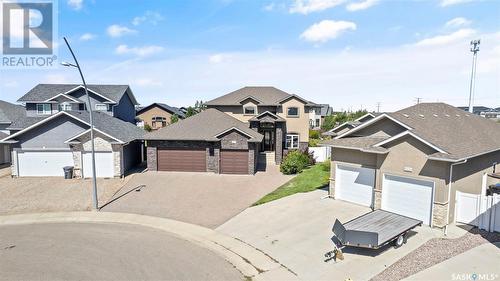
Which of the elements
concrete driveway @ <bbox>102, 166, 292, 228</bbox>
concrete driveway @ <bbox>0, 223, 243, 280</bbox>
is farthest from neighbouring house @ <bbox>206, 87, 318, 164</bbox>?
concrete driveway @ <bbox>0, 223, 243, 280</bbox>

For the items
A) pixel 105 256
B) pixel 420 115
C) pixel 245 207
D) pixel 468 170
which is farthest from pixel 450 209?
pixel 105 256

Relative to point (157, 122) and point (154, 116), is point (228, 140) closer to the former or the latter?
point (157, 122)

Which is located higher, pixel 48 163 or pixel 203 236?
pixel 48 163

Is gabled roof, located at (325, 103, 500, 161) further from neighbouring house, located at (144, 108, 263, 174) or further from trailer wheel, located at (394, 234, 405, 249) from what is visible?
neighbouring house, located at (144, 108, 263, 174)

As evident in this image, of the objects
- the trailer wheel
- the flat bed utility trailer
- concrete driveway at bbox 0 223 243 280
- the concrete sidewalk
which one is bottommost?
concrete driveway at bbox 0 223 243 280

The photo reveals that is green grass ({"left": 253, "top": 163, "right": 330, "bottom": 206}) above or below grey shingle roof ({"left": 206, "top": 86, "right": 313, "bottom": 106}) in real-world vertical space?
below

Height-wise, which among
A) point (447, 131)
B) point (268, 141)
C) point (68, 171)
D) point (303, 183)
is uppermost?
point (447, 131)

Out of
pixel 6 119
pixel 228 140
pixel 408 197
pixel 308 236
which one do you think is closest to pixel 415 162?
pixel 408 197
